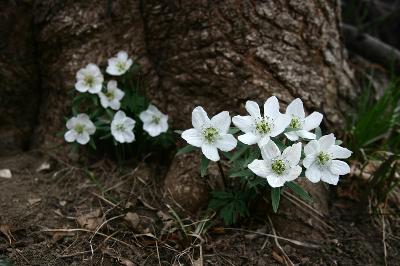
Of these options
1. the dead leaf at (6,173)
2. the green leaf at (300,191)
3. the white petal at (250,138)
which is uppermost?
the white petal at (250,138)

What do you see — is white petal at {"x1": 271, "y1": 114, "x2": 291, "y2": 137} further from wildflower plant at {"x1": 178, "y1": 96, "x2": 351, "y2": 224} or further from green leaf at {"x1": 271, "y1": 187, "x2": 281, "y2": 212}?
green leaf at {"x1": 271, "y1": 187, "x2": 281, "y2": 212}

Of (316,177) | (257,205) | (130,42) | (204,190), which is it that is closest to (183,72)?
(130,42)

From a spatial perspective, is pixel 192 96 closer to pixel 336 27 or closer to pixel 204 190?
pixel 204 190

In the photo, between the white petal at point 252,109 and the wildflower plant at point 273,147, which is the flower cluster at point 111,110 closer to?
the wildflower plant at point 273,147

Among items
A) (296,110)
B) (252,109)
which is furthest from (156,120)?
(296,110)

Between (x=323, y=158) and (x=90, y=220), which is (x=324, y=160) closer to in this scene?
(x=323, y=158)

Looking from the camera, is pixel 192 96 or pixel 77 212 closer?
pixel 77 212

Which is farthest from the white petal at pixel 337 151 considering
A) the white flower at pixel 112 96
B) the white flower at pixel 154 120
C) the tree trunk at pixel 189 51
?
the white flower at pixel 112 96
